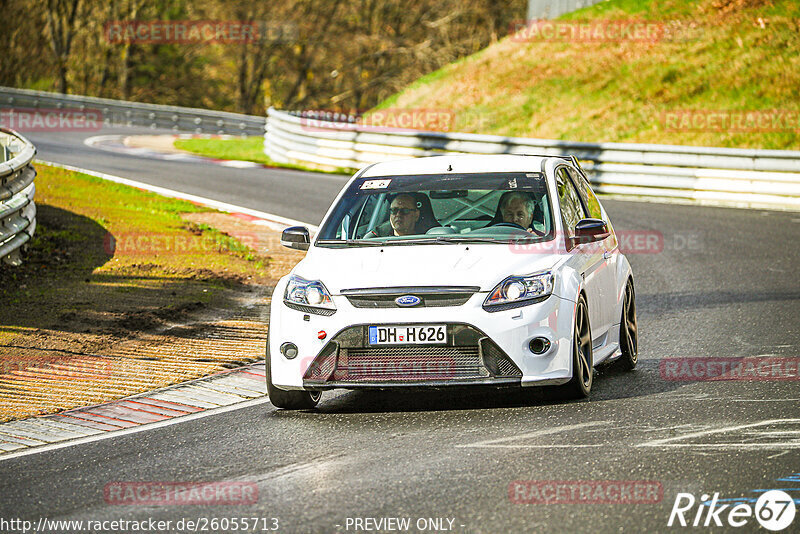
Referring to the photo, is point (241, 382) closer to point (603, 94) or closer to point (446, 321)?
point (446, 321)

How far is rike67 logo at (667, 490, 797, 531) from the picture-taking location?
201 inches

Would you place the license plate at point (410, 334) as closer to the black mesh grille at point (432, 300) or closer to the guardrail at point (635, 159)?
the black mesh grille at point (432, 300)

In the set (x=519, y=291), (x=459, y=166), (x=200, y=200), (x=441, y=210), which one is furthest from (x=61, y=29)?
(x=519, y=291)

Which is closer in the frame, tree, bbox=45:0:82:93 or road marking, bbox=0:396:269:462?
road marking, bbox=0:396:269:462

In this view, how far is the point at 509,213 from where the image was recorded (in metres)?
8.53

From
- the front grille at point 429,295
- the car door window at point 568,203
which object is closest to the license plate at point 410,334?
the front grille at point 429,295

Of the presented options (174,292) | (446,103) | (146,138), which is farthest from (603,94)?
(174,292)

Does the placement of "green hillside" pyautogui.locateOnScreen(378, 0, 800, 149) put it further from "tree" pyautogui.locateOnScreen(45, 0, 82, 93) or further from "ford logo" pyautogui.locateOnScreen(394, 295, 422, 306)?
"tree" pyautogui.locateOnScreen(45, 0, 82, 93)

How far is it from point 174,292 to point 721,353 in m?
5.68

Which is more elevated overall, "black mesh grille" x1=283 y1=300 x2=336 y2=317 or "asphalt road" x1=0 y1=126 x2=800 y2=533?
"black mesh grille" x1=283 y1=300 x2=336 y2=317

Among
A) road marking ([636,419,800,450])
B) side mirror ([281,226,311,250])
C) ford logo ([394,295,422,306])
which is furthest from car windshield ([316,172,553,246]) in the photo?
road marking ([636,419,800,450])

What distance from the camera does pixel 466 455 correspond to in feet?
21.0

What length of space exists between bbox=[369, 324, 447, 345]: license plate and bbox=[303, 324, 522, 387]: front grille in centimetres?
3

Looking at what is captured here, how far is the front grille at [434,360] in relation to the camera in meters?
7.32
